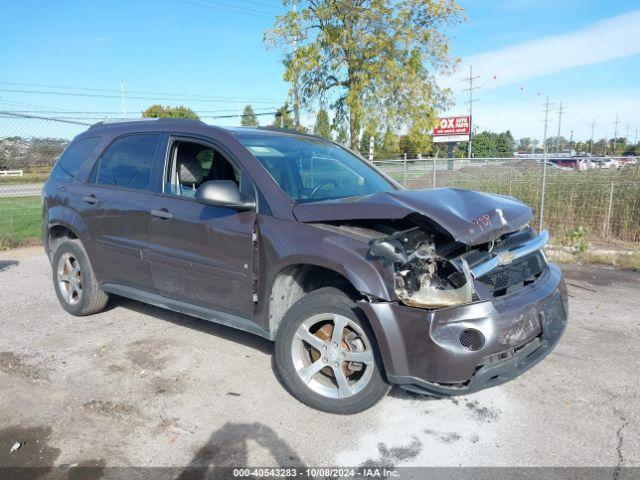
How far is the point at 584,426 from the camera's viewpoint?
3.13m

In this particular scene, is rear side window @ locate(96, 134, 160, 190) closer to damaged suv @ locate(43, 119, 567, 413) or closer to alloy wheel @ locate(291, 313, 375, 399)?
damaged suv @ locate(43, 119, 567, 413)

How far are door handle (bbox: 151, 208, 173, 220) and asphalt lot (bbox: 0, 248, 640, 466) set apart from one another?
1166 mm

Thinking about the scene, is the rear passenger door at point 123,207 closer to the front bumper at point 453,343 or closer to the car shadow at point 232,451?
the car shadow at point 232,451

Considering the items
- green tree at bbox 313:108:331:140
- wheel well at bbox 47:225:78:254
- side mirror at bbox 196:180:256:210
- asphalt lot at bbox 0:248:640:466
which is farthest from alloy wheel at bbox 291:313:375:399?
Answer: green tree at bbox 313:108:331:140

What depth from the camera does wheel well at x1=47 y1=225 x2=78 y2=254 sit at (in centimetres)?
530

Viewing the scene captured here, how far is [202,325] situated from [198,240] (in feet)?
4.64

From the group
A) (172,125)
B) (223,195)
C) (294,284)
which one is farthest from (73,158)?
(294,284)

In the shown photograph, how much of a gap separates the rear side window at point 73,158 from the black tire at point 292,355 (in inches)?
119

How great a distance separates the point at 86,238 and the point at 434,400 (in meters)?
3.50

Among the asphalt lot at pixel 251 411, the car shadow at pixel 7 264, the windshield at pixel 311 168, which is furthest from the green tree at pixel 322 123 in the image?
the asphalt lot at pixel 251 411

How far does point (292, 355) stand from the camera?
338cm

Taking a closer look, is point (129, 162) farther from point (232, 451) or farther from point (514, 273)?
point (514, 273)

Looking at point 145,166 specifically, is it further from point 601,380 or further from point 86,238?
point 601,380

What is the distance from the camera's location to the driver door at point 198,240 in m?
3.69
